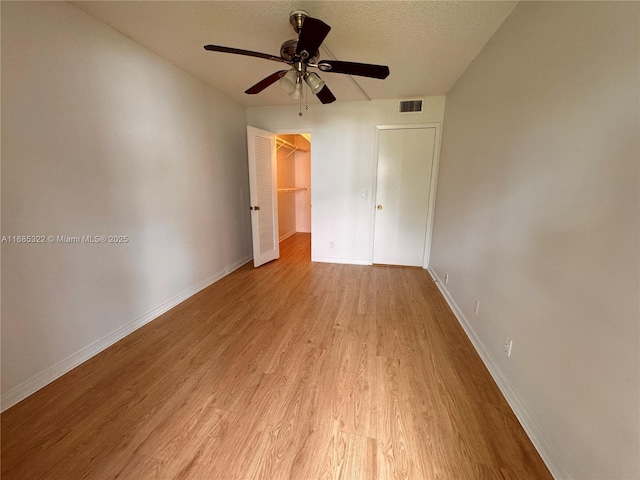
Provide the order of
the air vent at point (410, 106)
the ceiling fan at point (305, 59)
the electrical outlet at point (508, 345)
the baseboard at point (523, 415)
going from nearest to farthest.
Result: 1. the baseboard at point (523, 415)
2. the ceiling fan at point (305, 59)
3. the electrical outlet at point (508, 345)
4. the air vent at point (410, 106)

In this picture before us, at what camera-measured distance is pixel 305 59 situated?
1734 mm

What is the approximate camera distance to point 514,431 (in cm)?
135

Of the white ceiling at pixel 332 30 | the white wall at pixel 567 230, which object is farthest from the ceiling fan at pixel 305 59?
the white wall at pixel 567 230

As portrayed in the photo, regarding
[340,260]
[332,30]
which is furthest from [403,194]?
[332,30]

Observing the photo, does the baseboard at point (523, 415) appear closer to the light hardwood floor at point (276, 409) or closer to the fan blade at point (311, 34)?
the light hardwood floor at point (276, 409)

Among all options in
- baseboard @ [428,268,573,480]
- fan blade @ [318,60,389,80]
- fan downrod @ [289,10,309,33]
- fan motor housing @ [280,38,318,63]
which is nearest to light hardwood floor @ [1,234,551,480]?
baseboard @ [428,268,573,480]

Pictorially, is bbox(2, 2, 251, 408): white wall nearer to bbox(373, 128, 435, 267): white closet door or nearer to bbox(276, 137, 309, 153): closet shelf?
bbox(276, 137, 309, 153): closet shelf

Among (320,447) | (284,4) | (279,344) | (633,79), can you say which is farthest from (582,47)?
(279,344)

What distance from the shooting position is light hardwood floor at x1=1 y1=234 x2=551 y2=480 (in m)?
1.19

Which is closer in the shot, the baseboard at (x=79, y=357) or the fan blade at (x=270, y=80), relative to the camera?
the baseboard at (x=79, y=357)

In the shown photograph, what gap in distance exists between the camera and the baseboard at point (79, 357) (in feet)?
4.91

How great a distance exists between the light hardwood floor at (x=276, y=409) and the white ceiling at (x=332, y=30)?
2446mm

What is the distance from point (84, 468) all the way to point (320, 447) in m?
1.11

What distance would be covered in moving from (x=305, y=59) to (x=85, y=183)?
180cm
